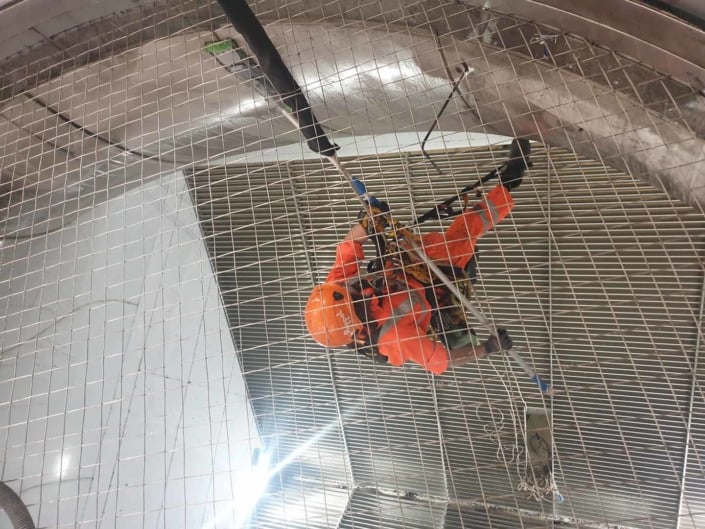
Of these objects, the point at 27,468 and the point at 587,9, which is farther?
Answer: the point at 27,468

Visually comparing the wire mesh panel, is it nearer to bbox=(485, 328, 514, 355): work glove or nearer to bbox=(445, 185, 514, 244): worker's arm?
bbox=(445, 185, 514, 244): worker's arm

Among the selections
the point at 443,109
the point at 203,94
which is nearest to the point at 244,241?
the point at 203,94

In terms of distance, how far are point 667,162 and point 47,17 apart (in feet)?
6.74

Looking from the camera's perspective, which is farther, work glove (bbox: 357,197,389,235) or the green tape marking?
the green tape marking

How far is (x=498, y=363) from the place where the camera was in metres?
3.68

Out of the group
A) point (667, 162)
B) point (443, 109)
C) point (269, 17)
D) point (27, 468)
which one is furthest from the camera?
point (27, 468)

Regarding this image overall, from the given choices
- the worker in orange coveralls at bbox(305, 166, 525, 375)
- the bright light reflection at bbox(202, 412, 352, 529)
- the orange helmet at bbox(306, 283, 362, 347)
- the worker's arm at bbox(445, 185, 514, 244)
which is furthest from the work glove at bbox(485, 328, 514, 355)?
the bright light reflection at bbox(202, 412, 352, 529)

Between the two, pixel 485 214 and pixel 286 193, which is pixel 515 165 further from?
pixel 286 193

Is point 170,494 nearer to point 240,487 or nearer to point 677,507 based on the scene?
point 240,487

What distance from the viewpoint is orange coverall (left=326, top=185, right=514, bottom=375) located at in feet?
5.61

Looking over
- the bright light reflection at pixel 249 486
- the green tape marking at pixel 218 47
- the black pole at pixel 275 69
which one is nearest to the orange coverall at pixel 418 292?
the black pole at pixel 275 69

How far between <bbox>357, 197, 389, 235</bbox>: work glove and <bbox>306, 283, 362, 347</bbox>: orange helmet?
0.23 metres

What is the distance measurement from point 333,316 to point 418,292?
31cm

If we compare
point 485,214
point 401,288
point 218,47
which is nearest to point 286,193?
point 218,47
